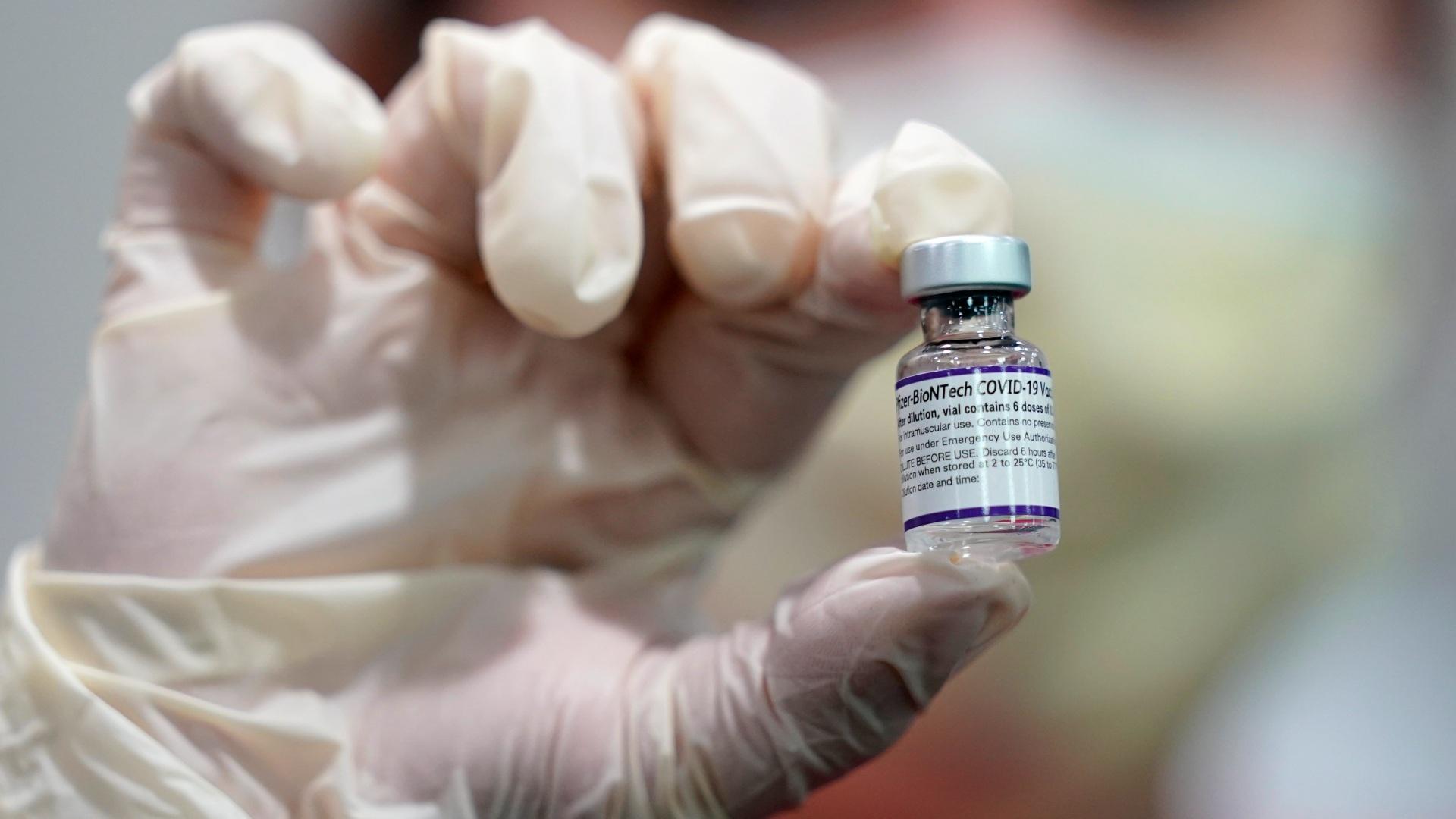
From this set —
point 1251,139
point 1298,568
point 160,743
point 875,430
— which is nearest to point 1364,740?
point 1298,568

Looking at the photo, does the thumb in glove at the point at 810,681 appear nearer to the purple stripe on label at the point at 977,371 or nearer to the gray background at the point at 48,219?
the purple stripe on label at the point at 977,371

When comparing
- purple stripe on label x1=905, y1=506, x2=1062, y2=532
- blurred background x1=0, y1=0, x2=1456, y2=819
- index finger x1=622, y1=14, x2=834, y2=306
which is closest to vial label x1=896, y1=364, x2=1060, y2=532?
purple stripe on label x1=905, y1=506, x2=1062, y2=532

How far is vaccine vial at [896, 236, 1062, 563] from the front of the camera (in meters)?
0.38

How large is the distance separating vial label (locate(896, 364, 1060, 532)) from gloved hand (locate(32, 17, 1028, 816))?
0.06 meters

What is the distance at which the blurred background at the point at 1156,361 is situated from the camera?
0.99 m

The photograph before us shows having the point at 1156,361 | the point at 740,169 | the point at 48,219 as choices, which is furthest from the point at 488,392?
the point at 1156,361

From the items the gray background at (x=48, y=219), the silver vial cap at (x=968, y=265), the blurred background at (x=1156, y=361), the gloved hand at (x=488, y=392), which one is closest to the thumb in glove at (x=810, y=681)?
the gloved hand at (x=488, y=392)

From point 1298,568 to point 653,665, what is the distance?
942 millimetres

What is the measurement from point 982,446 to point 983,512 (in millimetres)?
26

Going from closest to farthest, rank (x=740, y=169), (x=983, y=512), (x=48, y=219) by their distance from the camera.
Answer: (x=983, y=512)
(x=740, y=169)
(x=48, y=219)

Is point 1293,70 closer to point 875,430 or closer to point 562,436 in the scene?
point 875,430

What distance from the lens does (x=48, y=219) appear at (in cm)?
99

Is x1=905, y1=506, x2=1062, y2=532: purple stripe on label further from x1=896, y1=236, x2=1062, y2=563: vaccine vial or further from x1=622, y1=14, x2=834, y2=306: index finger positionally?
x1=622, y1=14, x2=834, y2=306: index finger

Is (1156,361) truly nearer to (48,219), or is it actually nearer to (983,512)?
(983,512)
